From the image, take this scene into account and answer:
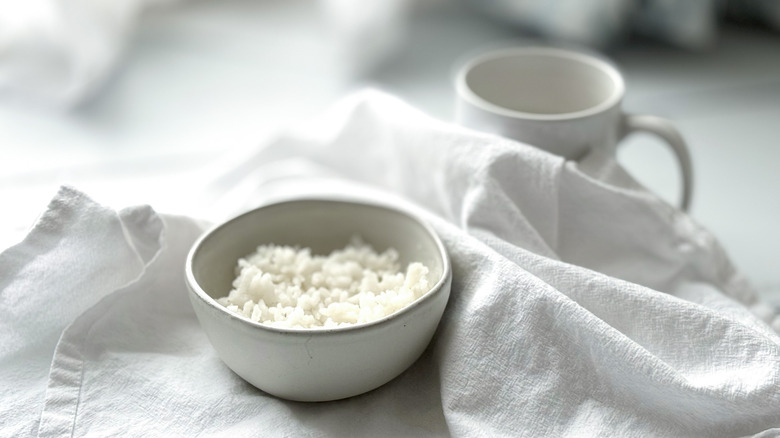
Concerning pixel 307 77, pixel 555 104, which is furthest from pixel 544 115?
pixel 307 77

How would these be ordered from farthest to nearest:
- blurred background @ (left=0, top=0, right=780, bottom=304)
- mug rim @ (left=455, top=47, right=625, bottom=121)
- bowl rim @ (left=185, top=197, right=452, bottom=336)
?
blurred background @ (left=0, top=0, right=780, bottom=304), mug rim @ (left=455, top=47, right=625, bottom=121), bowl rim @ (left=185, top=197, right=452, bottom=336)

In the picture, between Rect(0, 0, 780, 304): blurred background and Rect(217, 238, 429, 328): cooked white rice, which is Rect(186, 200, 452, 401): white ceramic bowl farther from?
Rect(0, 0, 780, 304): blurred background

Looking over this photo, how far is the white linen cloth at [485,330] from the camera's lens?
46 cm

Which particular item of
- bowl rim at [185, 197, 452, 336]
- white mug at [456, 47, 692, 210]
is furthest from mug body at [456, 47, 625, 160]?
bowl rim at [185, 197, 452, 336]

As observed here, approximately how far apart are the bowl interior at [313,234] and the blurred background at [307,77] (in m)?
0.14

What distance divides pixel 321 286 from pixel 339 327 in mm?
94

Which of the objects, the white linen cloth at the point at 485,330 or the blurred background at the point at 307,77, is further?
the blurred background at the point at 307,77

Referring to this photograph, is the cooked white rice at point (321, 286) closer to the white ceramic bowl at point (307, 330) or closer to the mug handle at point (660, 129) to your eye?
the white ceramic bowl at point (307, 330)

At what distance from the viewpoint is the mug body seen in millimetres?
600

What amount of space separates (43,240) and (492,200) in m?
0.29

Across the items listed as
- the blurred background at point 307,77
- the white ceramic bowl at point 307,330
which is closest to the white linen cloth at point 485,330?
the white ceramic bowl at point 307,330

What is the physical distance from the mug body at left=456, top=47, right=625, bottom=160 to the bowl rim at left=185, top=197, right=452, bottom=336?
0.36ft

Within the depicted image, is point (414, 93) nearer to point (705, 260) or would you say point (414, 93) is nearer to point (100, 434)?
point (705, 260)

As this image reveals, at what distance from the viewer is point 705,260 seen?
59cm
